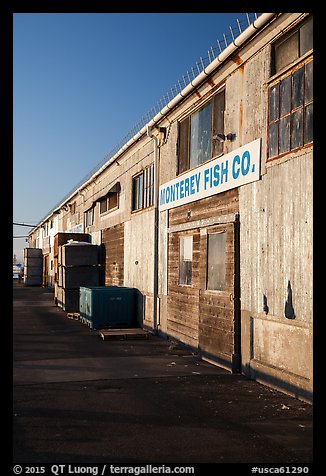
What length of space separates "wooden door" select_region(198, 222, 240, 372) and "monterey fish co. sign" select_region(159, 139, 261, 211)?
918 mm

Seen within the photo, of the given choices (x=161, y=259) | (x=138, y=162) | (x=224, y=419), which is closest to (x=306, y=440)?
(x=224, y=419)

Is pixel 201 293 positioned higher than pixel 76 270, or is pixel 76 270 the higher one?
pixel 76 270

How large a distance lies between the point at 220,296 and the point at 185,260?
2831 mm

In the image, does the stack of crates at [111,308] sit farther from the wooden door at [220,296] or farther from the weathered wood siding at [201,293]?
the wooden door at [220,296]

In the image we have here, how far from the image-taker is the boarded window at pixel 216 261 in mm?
11070

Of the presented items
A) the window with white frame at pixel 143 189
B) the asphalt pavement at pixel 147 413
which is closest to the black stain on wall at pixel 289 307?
the asphalt pavement at pixel 147 413

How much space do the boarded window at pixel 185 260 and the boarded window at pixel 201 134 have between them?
1897 mm

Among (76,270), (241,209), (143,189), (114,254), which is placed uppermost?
(143,189)

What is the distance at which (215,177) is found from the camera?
1155cm

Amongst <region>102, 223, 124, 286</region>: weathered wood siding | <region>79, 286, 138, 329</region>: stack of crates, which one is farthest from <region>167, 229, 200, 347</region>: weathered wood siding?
<region>102, 223, 124, 286</region>: weathered wood siding

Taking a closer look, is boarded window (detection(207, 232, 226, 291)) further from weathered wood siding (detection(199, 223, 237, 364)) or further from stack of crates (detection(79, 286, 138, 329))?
stack of crates (detection(79, 286, 138, 329))

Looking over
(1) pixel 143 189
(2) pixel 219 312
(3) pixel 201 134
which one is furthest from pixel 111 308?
(3) pixel 201 134

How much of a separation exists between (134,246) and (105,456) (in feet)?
42.7

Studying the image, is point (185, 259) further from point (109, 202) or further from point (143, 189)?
point (109, 202)
